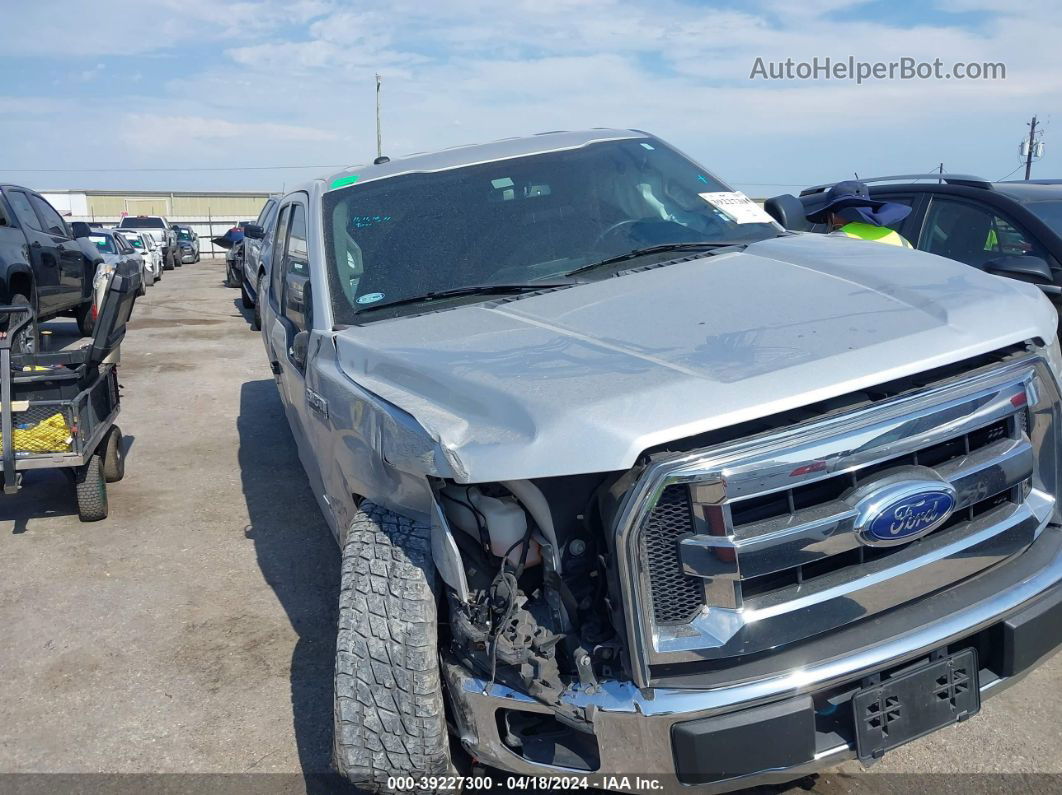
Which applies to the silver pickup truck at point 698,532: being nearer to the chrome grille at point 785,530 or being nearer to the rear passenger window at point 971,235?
the chrome grille at point 785,530

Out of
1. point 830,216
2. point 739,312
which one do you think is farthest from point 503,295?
point 830,216

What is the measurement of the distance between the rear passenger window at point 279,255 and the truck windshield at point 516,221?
40.8 inches

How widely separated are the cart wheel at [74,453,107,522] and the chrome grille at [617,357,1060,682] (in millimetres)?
4531

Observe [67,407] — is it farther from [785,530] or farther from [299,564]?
[785,530]

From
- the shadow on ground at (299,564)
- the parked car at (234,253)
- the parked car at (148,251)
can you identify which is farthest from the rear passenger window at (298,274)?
the parked car at (148,251)

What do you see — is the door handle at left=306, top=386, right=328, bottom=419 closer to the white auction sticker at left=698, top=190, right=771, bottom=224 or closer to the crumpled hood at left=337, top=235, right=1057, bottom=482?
the crumpled hood at left=337, top=235, right=1057, bottom=482

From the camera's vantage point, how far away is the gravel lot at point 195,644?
3.27 metres

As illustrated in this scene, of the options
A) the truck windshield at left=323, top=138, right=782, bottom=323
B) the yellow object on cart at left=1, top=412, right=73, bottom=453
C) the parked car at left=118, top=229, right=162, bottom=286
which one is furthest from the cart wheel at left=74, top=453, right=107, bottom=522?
the parked car at left=118, top=229, right=162, bottom=286

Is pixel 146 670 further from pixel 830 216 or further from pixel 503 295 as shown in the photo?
pixel 830 216

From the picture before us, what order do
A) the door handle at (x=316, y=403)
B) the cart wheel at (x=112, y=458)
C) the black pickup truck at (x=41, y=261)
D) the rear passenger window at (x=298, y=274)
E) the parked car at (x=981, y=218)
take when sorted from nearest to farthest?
1. the door handle at (x=316, y=403)
2. the rear passenger window at (x=298, y=274)
3. the parked car at (x=981, y=218)
4. the cart wheel at (x=112, y=458)
5. the black pickup truck at (x=41, y=261)

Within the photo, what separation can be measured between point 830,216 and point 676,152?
1.76 metres

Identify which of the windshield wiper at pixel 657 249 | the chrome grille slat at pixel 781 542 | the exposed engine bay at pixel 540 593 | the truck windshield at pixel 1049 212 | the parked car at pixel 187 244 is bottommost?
the parked car at pixel 187 244

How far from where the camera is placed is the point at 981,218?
5996 mm

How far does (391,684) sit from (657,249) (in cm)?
207
